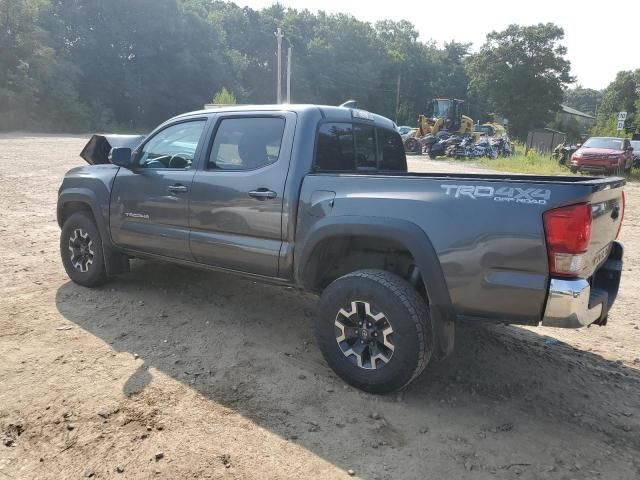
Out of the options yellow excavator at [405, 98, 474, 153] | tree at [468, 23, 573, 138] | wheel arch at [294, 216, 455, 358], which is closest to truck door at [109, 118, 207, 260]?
wheel arch at [294, 216, 455, 358]

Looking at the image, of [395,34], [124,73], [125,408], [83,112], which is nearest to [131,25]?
[124,73]

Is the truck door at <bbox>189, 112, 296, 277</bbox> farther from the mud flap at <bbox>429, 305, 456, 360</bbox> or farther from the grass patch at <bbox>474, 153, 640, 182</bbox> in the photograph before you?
the grass patch at <bbox>474, 153, 640, 182</bbox>

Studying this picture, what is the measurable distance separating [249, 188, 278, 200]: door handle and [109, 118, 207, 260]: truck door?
29.2 inches

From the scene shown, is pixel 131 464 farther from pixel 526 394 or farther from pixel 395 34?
pixel 395 34

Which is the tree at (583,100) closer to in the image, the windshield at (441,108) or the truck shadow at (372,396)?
the windshield at (441,108)

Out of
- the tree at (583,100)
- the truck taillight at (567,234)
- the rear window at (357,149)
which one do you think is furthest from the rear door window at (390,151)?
the tree at (583,100)

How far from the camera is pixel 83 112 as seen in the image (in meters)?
45.1

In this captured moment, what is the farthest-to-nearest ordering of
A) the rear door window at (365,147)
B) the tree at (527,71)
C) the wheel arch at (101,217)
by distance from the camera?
1. the tree at (527,71)
2. the wheel arch at (101,217)
3. the rear door window at (365,147)

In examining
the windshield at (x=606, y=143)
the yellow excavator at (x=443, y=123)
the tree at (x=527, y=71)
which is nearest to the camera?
the windshield at (x=606, y=143)

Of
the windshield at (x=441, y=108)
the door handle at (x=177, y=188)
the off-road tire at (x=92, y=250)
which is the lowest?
the off-road tire at (x=92, y=250)

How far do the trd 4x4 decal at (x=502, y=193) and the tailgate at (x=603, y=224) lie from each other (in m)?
0.29

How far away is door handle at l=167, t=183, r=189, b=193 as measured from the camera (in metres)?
4.33

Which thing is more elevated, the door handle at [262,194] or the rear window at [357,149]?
the rear window at [357,149]

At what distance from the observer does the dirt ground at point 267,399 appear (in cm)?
273
